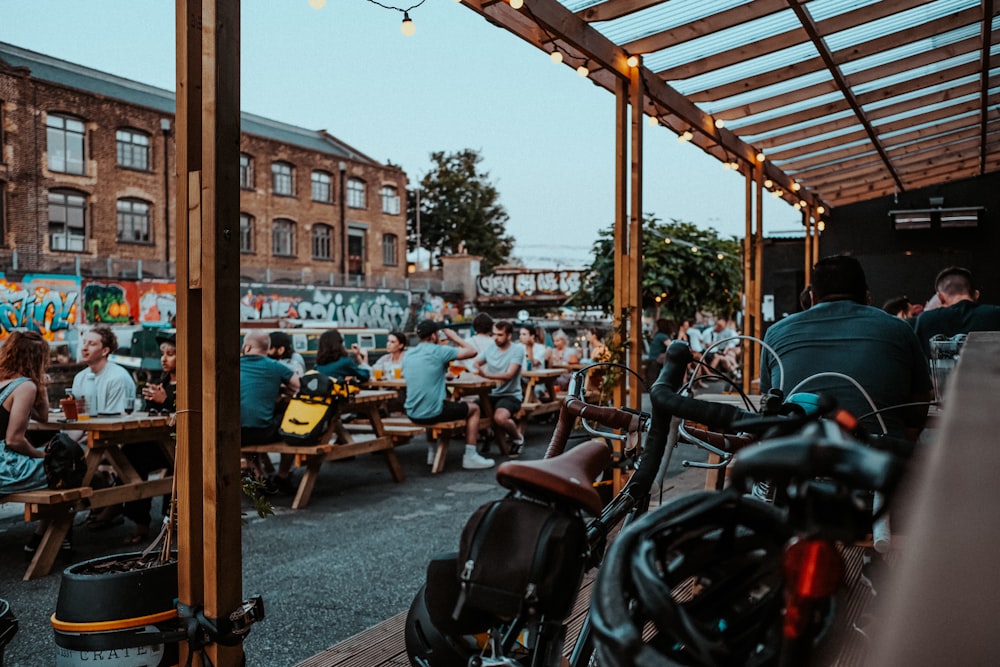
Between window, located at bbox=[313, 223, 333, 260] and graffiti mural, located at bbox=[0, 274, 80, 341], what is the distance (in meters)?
14.3

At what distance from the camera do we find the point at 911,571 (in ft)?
1.93

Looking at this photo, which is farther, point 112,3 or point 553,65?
point 112,3

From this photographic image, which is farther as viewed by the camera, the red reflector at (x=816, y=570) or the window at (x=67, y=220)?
the window at (x=67, y=220)

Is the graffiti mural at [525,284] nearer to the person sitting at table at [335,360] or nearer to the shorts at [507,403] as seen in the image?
the shorts at [507,403]

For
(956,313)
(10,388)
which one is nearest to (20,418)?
(10,388)

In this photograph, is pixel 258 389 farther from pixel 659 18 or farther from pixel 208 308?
pixel 659 18

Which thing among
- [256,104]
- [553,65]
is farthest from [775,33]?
[256,104]

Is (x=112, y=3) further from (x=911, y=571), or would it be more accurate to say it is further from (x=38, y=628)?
(x=911, y=571)

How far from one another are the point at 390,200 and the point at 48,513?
39832 millimetres

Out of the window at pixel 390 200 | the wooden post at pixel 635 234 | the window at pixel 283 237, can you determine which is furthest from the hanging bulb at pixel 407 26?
the window at pixel 390 200

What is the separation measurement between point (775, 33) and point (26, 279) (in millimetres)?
25632

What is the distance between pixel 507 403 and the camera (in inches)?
349

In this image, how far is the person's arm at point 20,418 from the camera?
4.58 meters

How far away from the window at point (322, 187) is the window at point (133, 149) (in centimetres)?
886
